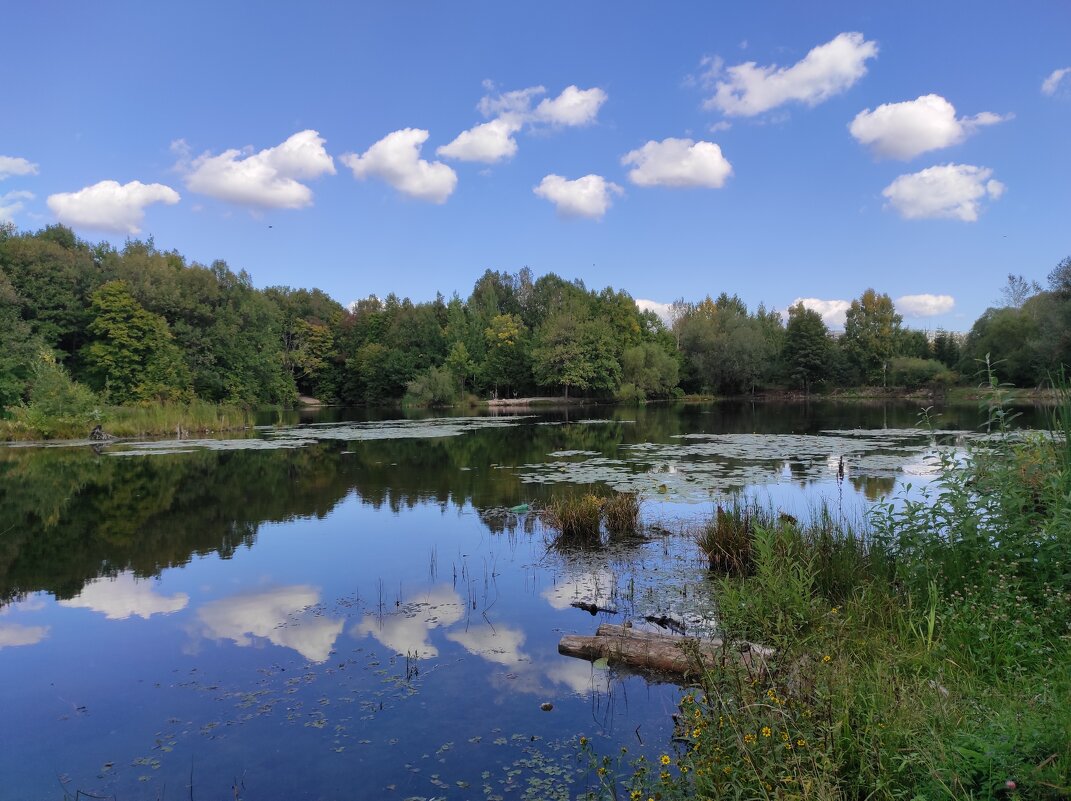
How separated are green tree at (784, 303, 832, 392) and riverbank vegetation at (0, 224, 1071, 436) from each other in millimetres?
190

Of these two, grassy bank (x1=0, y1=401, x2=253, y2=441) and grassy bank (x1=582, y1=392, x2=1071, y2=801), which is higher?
grassy bank (x1=0, y1=401, x2=253, y2=441)

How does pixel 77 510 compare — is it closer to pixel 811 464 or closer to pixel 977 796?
pixel 977 796

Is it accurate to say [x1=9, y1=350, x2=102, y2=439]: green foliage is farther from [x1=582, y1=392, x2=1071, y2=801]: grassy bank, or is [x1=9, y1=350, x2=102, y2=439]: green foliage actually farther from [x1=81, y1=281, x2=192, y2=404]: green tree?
[x1=582, y1=392, x2=1071, y2=801]: grassy bank

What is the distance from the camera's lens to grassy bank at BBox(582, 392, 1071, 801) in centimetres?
277

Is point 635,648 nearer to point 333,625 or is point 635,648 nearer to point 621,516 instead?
point 333,625

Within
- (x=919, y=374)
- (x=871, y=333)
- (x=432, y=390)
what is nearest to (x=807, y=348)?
(x=871, y=333)

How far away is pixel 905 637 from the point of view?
15.9ft

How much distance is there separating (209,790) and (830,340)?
78.6 meters

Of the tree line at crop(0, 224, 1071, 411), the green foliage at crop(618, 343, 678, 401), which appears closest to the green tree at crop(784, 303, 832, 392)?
the tree line at crop(0, 224, 1071, 411)

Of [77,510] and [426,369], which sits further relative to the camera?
[426,369]

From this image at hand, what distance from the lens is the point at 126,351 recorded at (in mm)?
45031

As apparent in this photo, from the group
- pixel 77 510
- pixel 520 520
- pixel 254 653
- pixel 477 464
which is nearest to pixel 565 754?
pixel 254 653

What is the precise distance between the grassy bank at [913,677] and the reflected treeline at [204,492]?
7.11 meters

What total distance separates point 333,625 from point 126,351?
154ft
